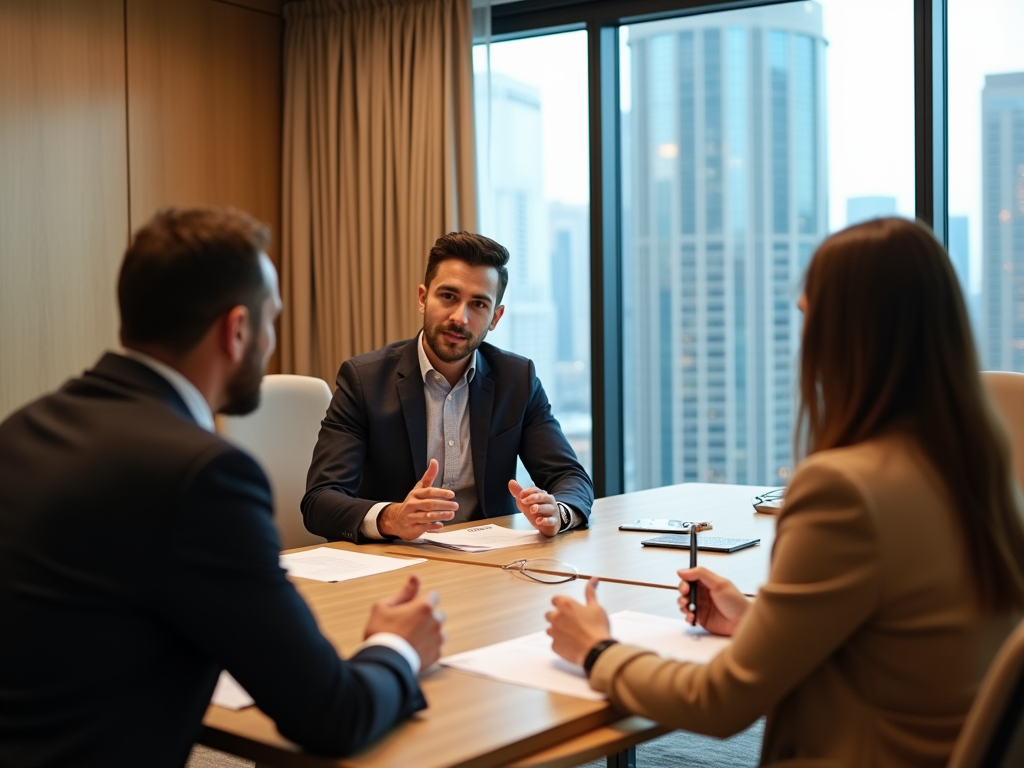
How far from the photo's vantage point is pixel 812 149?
177 inches

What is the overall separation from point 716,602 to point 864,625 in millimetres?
406

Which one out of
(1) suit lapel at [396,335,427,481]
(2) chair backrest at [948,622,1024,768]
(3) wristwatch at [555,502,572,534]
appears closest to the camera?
(2) chair backrest at [948,622,1024,768]

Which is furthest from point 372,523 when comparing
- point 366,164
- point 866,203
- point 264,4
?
point 264,4

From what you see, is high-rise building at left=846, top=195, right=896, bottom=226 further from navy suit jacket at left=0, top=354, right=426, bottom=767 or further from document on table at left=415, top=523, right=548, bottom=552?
navy suit jacket at left=0, top=354, right=426, bottom=767

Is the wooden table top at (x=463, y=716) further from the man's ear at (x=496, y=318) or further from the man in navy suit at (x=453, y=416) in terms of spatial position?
the man's ear at (x=496, y=318)

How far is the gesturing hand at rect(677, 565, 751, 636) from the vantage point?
1692 mm

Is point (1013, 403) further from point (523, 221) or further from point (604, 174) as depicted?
point (523, 221)

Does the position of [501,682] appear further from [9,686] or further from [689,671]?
[9,686]

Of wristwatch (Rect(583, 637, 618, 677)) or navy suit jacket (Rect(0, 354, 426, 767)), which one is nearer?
navy suit jacket (Rect(0, 354, 426, 767))

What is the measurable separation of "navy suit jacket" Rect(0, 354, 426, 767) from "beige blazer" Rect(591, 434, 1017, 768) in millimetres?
472

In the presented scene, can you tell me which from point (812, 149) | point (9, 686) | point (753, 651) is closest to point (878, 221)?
point (753, 651)

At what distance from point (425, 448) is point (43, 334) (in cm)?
230

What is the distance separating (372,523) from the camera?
256 cm

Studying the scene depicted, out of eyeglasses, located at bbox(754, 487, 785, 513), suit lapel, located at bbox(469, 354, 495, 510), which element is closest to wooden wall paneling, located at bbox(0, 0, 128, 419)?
suit lapel, located at bbox(469, 354, 495, 510)
